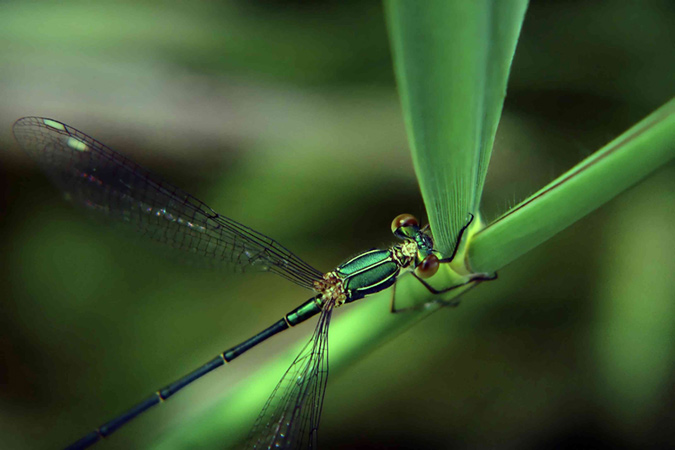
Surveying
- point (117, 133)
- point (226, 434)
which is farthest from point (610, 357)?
point (117, 133)

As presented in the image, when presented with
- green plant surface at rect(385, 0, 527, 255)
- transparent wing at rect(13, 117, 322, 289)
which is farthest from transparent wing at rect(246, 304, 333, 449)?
green plant surface at rect(385, 0, 527, 255)

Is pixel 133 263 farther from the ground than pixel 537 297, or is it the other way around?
pixel 133 263

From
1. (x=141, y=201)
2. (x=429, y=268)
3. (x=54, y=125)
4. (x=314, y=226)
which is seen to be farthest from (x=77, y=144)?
(x=429, y=268)

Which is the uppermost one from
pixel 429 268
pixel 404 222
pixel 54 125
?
pixel 54 125

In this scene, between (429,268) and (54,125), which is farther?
(54,125)

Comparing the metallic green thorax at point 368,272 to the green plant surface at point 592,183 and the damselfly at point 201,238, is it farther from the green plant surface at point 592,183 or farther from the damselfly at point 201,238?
the green plant surface at point 592,183

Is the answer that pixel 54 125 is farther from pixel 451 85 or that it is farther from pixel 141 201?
pixel 451 85

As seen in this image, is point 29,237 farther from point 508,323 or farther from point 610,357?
point 610,357
